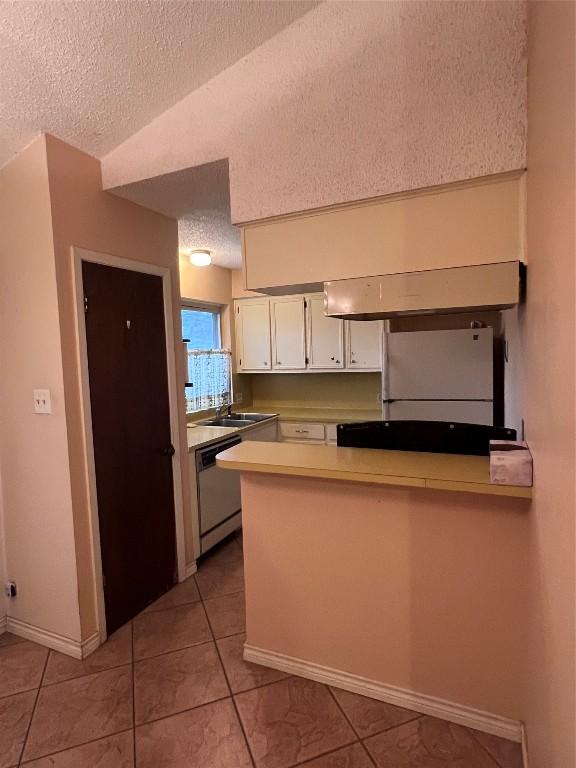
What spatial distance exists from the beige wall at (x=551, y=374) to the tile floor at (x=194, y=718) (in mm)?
483

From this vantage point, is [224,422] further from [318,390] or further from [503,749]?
[503,749]

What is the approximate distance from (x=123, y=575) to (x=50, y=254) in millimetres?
1754

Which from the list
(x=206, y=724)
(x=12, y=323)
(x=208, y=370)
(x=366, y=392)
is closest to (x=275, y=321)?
(x=208, y=370)

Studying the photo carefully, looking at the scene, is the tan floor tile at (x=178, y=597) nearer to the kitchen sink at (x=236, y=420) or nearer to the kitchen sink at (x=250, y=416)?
the kitchen sink at (x=236, y=420)

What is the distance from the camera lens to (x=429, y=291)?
1.56m

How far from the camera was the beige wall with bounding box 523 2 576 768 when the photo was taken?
0.79 metres

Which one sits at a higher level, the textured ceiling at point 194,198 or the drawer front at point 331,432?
the textured ceiling at point 194,198

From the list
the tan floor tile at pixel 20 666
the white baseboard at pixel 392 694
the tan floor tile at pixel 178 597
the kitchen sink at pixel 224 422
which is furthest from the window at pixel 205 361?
the white baseboard at pixel 392 694

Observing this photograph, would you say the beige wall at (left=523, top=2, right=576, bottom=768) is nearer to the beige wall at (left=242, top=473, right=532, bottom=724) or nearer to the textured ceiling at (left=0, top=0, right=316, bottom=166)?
the beige wall at (left=242, top=473, right=532, bottom=724)

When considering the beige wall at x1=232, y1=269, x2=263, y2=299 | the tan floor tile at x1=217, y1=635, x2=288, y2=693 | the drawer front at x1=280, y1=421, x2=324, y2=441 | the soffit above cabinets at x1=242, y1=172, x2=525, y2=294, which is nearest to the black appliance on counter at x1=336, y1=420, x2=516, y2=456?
the soffit above cabinets at x1=242, y1=172, x2=525, y2=294

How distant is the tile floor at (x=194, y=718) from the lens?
1.58m

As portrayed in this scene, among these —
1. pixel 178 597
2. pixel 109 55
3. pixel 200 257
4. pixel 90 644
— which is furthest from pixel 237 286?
pixel 90 644

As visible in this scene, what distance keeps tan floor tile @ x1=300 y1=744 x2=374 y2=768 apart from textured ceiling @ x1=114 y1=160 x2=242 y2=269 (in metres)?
2.45

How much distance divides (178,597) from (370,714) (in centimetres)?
138
